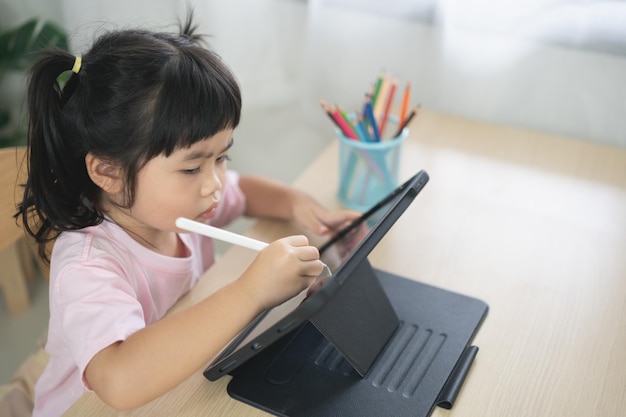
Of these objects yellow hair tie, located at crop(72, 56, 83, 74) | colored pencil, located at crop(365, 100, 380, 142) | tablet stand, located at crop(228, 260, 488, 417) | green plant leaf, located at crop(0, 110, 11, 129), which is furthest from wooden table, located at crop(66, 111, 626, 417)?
green plant leaf, located at crop(0, 110, 11, 129)

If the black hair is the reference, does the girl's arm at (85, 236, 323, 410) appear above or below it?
below

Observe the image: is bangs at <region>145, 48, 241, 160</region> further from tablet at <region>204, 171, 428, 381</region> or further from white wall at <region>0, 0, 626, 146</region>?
Answer: white wall at <region>0, 0, 626, 146</region>

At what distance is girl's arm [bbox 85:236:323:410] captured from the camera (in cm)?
72

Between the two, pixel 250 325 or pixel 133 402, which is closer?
pixel 133 402

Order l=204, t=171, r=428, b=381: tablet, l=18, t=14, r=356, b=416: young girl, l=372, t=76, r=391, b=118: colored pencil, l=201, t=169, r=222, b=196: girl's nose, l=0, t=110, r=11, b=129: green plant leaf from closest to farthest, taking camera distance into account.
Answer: l=204, t=171, r=428, b=381: tablet < l=18, t=14, r=356, b=416: young girl < l=201, t=169, r=222, b=196: girl's nose < l=372, t=76, r=391, b=118: colored pencil < l=0, t=110, r=11, b=129: green plant leaf

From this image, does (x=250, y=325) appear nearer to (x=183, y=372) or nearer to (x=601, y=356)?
(x=183, y=372)

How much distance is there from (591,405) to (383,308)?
9.7 inches

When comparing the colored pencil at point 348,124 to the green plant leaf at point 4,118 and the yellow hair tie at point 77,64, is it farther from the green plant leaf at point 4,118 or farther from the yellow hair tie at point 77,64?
the green plant leaf at point 4,118

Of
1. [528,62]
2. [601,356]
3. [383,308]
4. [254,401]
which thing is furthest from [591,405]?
[528,62]

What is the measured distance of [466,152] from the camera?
126 centimetres

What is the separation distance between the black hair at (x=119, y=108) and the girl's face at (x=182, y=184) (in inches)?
0.4

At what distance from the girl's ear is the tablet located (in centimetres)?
23

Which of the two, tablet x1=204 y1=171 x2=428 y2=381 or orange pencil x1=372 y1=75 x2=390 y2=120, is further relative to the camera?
orange pencil x1=372 y1=75 x2=390 y2=120

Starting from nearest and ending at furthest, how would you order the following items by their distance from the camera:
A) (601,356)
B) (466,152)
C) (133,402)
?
1. (133,402)
2. (601,356)
3. (466,152)
